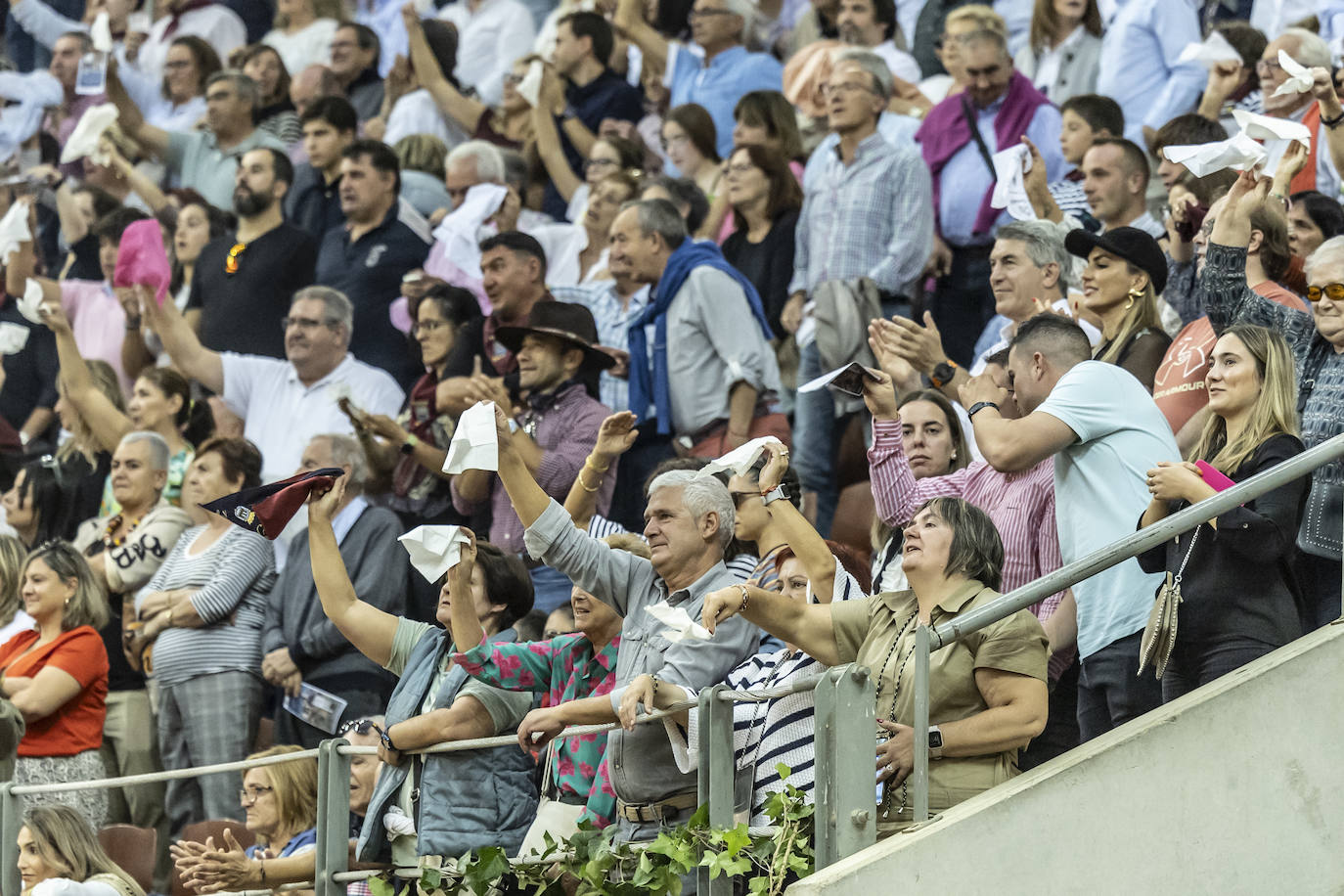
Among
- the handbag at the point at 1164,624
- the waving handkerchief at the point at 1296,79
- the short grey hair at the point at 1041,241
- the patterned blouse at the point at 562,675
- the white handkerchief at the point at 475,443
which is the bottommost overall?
the patterned blouse at the point at 562,675

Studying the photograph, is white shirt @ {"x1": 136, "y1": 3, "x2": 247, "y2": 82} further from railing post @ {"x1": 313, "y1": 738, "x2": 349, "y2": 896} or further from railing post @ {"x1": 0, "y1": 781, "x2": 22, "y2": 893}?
railing post @ {"x1": 313, "y1": 738, "x2": 349, "y2": 896}

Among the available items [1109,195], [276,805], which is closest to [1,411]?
[276,805]

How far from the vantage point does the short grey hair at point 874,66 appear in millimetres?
9508

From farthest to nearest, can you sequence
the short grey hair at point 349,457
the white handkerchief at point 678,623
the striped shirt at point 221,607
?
the short grey hair at point 349,457 → the striped shirt at point 221,607 → the white handkerchief at point 678,623

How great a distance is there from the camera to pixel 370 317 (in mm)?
10648

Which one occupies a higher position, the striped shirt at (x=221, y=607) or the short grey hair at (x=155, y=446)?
the short grey hair at (x=155, y=446)

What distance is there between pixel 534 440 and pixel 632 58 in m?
5.46

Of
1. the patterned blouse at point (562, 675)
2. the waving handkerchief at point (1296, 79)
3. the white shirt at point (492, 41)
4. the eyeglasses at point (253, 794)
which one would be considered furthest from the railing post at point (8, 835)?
the white shirt at point (492, 41)

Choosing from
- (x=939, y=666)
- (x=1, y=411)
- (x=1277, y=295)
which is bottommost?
(x=1, y=411)

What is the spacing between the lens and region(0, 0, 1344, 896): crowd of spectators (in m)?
5.59

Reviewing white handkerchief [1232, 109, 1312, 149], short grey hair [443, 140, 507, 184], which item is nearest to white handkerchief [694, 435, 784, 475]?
white handkerchief [1232, 109, 1312, 149]

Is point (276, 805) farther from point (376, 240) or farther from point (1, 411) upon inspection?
point (1, 411)

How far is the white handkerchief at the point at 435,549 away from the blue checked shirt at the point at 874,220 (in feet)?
→ 11.1

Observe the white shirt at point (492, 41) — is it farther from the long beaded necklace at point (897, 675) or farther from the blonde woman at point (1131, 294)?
the long beaded necklace at point (897, 675)
